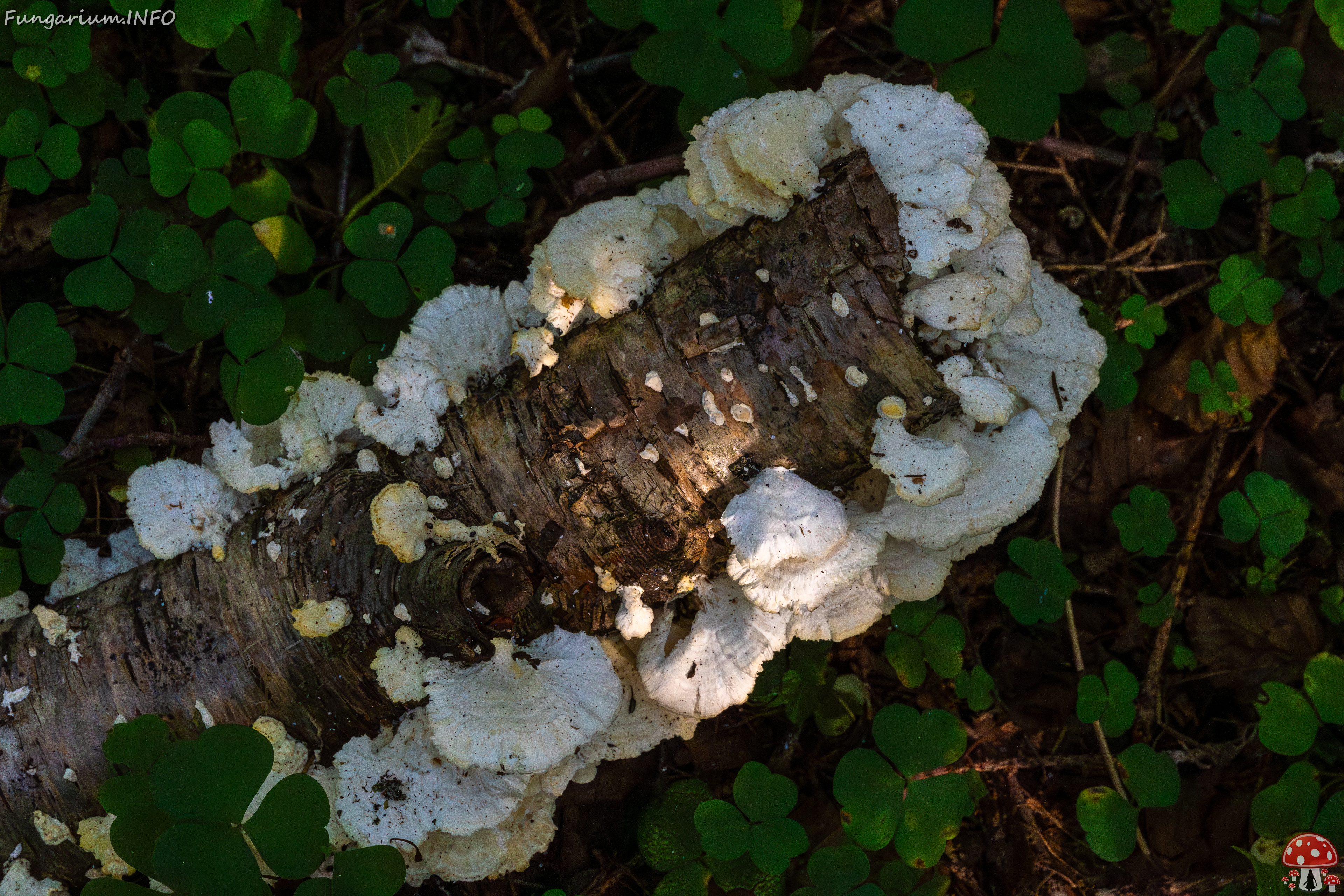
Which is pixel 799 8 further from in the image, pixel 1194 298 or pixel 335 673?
pixel 335 673

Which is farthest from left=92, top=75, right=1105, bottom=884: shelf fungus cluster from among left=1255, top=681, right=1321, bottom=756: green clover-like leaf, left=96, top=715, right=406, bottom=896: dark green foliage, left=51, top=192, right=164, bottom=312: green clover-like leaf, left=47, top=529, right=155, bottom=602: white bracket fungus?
left=1255, top=681, right=1321, bottom=756: green clover-like leaf

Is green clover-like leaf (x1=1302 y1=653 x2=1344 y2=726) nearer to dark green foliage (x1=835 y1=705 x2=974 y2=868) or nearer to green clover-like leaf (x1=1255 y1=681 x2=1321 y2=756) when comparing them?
green clover-like leaf (x1=1255 y1=681 x2=1321 y2=756)

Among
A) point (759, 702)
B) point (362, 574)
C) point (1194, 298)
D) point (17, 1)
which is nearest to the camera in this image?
point (362, 574)

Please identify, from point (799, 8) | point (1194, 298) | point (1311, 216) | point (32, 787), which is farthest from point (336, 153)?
point (1311, 216)

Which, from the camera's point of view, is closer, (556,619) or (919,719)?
(556,619)

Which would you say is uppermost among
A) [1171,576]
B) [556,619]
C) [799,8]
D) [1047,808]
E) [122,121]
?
[122,121]

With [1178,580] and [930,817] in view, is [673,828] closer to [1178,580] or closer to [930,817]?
[930,817]
